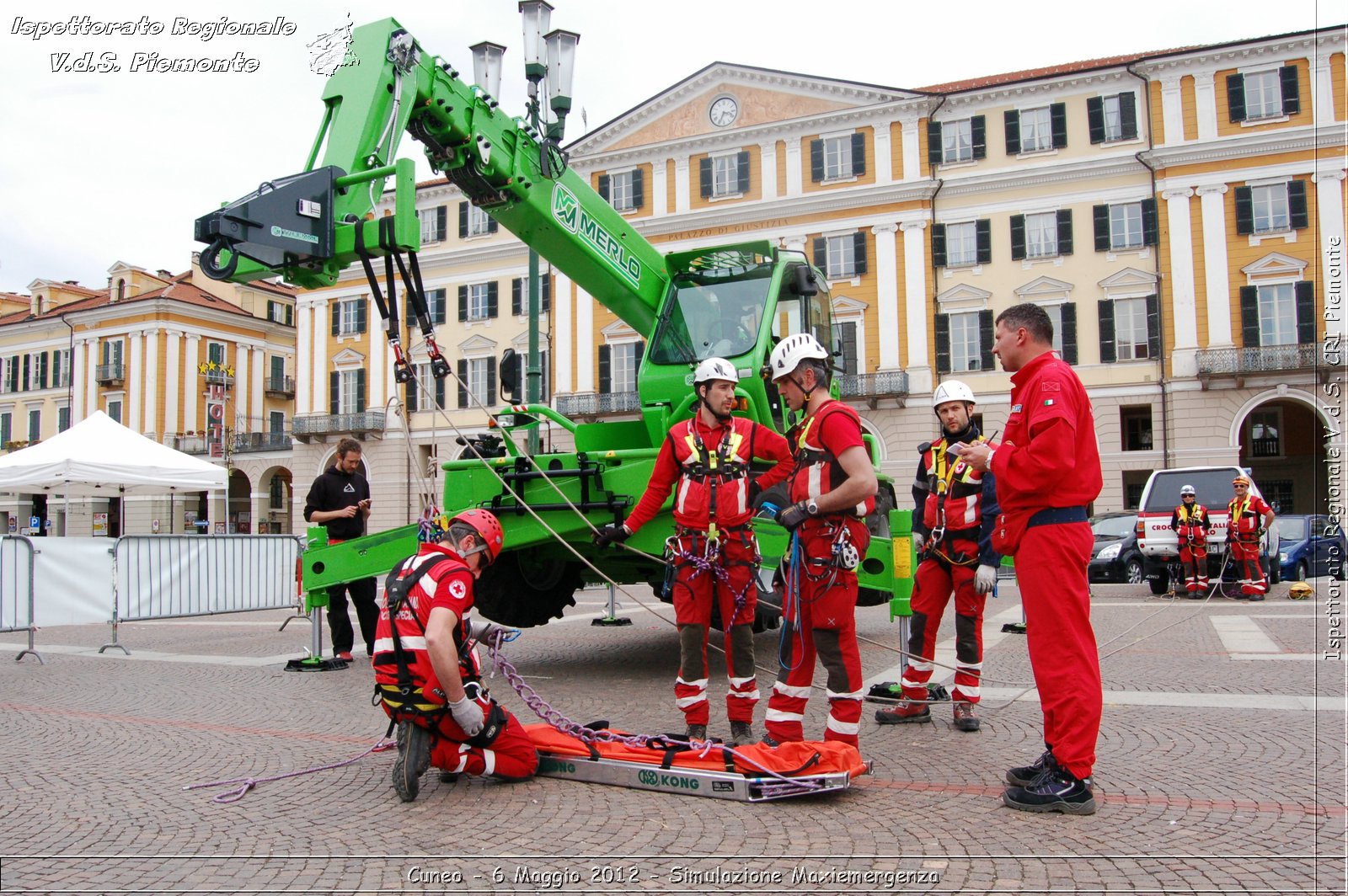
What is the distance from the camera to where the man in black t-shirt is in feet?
30.0

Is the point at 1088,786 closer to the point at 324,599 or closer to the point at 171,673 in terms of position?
the point at 324,599

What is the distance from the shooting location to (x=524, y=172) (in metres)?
7.84

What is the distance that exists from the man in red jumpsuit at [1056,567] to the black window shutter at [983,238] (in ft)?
116

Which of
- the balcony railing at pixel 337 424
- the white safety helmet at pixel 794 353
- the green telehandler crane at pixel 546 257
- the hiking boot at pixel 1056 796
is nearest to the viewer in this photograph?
the hiking boot at pixel 1056 796

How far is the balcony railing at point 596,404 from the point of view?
41656mm

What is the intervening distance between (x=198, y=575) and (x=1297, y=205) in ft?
117

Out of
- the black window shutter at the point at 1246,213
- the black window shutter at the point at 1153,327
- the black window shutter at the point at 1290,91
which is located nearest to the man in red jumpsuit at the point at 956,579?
the black window shutter at the point at 1153,327

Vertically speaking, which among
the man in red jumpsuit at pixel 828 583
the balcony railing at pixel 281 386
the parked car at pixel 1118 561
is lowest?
the parked car at pixel 1118 561

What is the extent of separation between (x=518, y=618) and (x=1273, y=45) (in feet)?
120

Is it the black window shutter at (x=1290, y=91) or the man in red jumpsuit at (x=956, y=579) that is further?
the black window shutter at (x=1290, y=91)

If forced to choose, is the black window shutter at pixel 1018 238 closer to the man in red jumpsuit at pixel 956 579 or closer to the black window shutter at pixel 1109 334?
the black window shutter at pixel 1109 334

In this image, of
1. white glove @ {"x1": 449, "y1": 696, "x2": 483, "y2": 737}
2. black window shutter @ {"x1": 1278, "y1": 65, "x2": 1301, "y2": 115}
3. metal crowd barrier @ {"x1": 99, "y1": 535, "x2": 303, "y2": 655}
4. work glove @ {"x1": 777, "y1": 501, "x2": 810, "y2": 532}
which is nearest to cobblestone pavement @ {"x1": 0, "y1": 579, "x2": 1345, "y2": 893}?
white glove @ {"x1": 449, "y1": 696, "x2": 483, "y2": 737}

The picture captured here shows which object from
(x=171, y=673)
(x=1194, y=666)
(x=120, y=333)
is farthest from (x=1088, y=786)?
(x=120, y=333)

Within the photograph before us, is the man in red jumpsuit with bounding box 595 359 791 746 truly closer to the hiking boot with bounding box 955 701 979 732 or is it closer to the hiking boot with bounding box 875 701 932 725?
the hiking boot with bounding box 875 701 932 725
